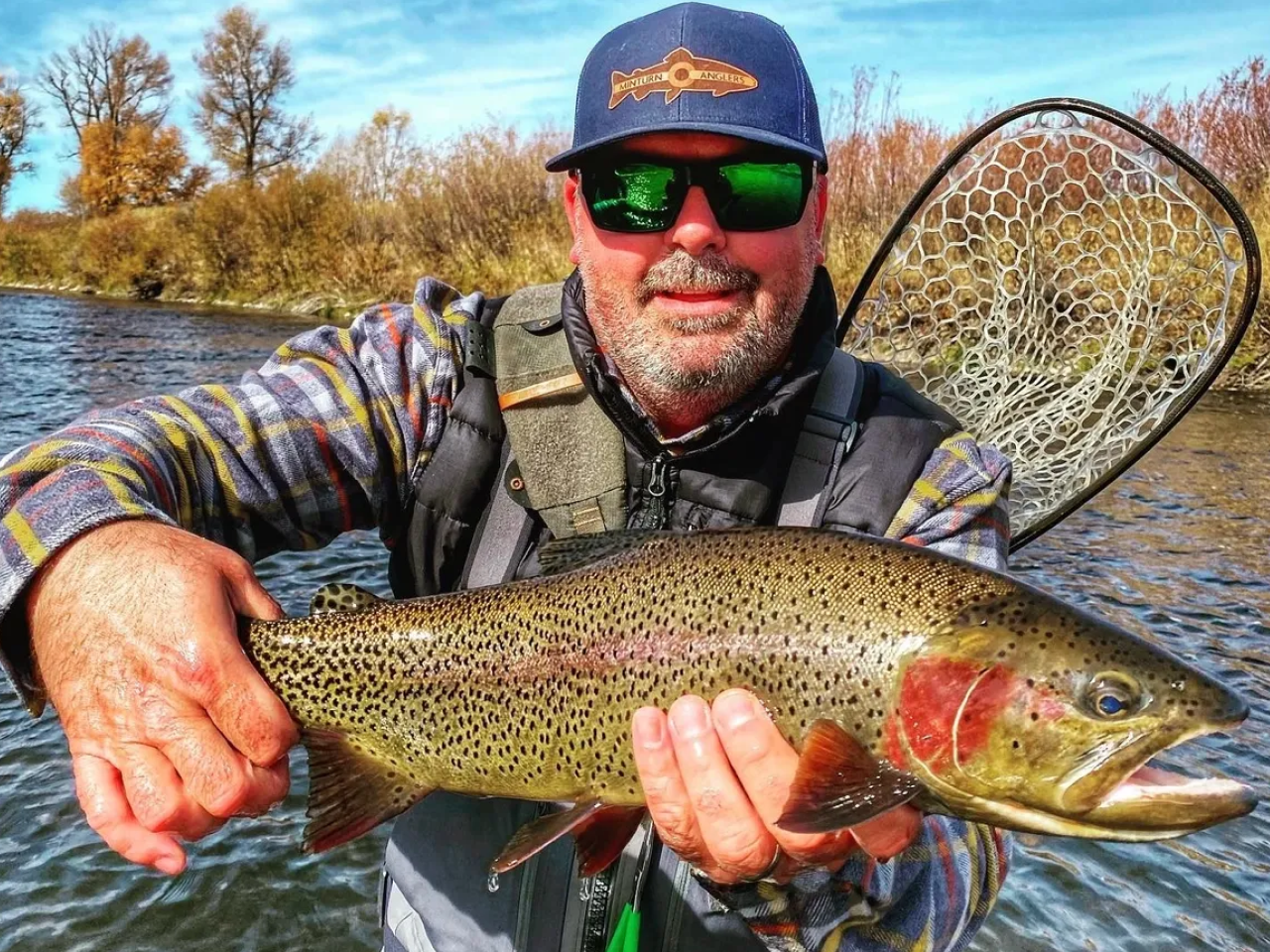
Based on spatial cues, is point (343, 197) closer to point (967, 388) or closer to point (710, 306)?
point (967, 388)

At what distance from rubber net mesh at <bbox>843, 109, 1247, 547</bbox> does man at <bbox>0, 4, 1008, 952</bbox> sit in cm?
140

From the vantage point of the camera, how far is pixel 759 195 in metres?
2.50

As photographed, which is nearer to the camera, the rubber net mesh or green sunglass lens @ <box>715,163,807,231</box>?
green sunglass lens @ <box>715,163,807,231</box>

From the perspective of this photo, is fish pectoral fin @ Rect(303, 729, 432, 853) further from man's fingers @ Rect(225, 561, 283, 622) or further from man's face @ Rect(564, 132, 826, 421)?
man's face @ Rect(564, 132, 826, 421)

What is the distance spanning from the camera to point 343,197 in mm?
32438

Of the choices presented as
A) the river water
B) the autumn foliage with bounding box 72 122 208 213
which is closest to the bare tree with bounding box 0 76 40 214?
the autumn foliage with bounding box 72 122 208 213

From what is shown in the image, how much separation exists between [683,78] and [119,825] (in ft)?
6.43

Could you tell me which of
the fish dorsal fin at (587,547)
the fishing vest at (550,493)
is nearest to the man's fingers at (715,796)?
the fish dorsal fin at (587,547)

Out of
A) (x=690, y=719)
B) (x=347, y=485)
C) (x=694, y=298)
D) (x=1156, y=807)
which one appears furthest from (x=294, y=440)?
(x=1156, y=807)

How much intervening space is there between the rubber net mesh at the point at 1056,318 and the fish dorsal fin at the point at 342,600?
2.28 metres

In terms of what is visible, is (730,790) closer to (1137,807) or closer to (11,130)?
(1137,807)

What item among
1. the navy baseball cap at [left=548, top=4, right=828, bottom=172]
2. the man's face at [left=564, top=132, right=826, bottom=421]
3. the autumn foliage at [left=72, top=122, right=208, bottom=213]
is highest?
the autumn foliage at [left=72, top=122, right=208, bottom=213]

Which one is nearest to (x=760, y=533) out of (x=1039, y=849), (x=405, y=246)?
(x=1039, y=849)

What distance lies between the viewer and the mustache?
8.13ft
